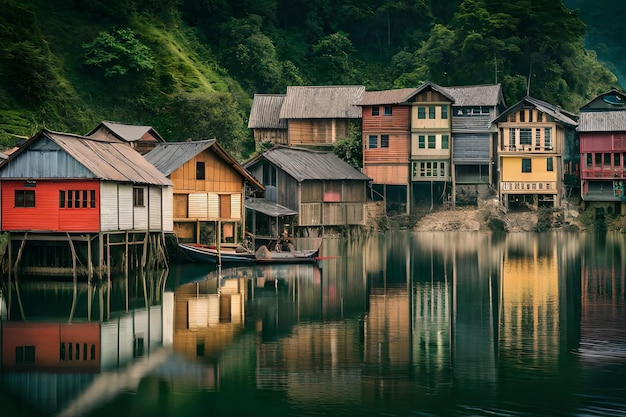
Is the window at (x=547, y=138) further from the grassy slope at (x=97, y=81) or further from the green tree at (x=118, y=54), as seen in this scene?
the green tree at (x=118, y=54)

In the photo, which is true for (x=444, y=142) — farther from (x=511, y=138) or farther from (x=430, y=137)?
(x=511, y=138)

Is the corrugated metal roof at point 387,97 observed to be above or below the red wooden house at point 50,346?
above

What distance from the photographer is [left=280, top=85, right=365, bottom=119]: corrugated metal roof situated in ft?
288

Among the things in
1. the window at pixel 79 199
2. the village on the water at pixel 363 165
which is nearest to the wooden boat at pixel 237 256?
the village on the water at pixel 363 165

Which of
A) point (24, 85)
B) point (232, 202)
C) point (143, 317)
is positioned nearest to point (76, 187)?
point (143, 317)

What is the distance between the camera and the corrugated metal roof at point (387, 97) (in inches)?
3278

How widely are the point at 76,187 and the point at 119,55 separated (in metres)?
42.6

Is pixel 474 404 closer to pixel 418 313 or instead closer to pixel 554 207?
pixel 418 313

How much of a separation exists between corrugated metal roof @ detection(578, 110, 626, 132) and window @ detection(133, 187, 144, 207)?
145ft

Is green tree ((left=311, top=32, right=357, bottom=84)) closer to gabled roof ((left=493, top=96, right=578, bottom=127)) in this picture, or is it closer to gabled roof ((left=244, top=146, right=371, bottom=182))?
gabled roof ((left=244, top=146, right=371, bottom=182))

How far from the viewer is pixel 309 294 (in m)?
41.1

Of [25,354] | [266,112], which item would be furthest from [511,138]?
[25,354]

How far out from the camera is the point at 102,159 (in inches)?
1822

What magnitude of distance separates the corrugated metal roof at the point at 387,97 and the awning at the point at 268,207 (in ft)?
52.0
